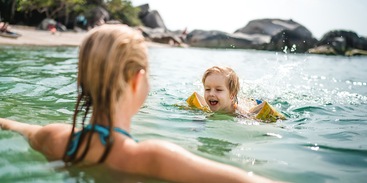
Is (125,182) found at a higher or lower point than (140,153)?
lower

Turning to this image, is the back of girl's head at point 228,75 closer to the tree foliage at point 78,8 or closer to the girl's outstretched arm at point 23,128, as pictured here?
the girl's outstretched arm at point 23,128

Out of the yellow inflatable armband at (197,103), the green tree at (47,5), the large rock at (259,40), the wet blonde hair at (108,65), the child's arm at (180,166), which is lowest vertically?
the yellow inflatable armband at (197,103)

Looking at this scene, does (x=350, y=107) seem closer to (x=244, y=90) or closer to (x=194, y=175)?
(x=244, y=90)

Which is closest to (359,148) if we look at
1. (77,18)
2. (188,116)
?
(188,116)

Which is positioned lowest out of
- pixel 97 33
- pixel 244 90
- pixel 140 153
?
pixel 244 90

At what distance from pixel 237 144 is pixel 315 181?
94 cm

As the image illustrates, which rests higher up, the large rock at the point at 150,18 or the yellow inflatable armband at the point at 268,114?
the large rock at the point at 150,18

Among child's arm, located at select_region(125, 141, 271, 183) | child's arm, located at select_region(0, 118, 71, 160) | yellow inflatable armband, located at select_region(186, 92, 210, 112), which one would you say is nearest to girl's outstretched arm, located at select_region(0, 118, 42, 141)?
child's arm, located at select_region(0, 118, 71, 160)

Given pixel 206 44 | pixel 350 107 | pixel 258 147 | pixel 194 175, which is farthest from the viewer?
pixel 206 44

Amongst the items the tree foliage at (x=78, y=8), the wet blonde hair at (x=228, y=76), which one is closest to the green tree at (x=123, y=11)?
the tree foliage at (x=78, y=8)

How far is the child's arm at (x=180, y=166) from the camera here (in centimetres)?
160

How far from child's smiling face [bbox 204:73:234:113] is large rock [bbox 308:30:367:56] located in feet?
124

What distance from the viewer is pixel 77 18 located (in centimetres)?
3481

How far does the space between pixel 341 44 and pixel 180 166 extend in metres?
45.1
